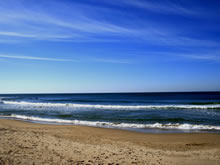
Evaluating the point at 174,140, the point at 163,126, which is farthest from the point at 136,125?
the point at 174,140

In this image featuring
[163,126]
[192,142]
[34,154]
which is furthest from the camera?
[163,126]

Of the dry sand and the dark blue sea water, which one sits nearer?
the dry sand

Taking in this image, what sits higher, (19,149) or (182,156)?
(19,149)

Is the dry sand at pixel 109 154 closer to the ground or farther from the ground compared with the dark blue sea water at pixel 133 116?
farther from the ground

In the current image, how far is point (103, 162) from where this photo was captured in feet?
18.2

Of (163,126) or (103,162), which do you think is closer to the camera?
(103,162)

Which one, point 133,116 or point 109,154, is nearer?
point 109,154

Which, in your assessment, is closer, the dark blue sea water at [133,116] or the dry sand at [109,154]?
the dry sand at [109,154]

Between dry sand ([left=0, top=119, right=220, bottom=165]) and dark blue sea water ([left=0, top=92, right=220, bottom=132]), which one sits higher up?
dry sand ([left=0, top=119, right=220, bottom=165])

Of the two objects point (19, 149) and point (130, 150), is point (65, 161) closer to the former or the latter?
point (19, 149)

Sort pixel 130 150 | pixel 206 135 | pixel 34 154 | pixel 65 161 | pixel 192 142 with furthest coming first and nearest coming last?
pixel 206 135
pixel 192 142
pixel 130 150
pixel 34 154
pixel 65 161

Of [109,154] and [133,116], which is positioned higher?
[109,154]

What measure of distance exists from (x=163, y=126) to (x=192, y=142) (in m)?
3.95

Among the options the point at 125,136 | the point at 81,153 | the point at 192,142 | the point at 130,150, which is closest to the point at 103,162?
the point at 81,153
